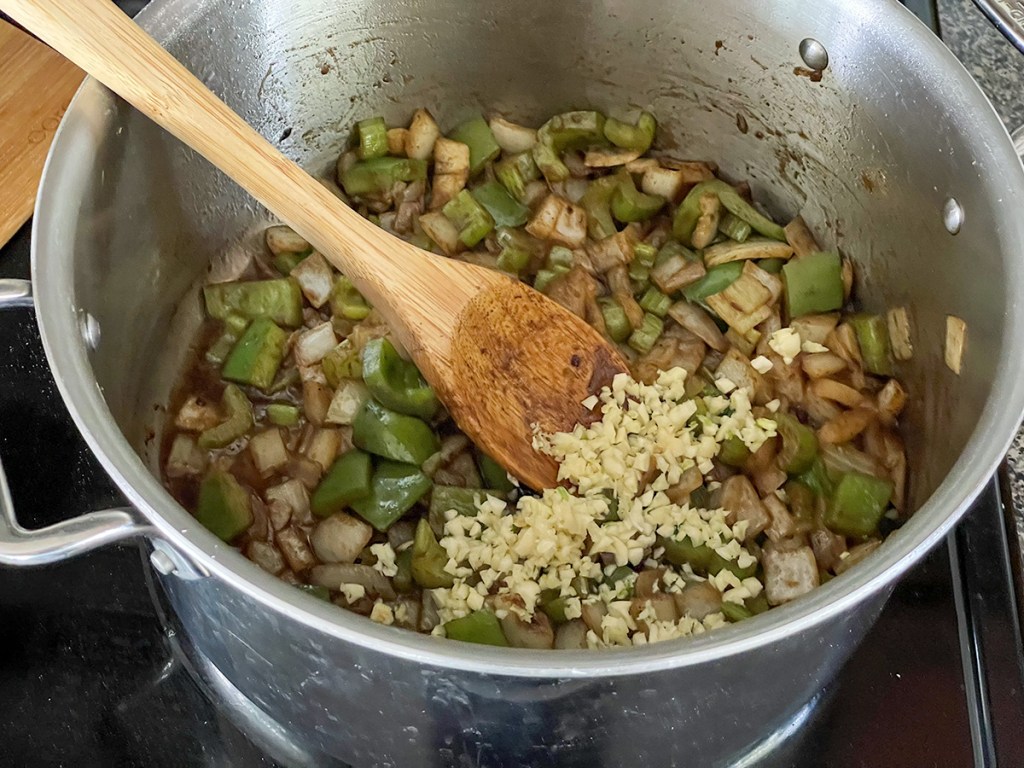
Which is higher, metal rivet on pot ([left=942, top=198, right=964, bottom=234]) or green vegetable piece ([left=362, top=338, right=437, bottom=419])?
metal rivet on pot ([left=942, top=198, right=964, bottom=234])

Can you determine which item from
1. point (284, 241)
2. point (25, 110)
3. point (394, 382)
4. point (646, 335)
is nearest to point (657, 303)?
point (646, 335)

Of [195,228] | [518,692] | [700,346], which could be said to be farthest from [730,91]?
[518,692]

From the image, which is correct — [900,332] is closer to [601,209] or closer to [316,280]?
[601,209]

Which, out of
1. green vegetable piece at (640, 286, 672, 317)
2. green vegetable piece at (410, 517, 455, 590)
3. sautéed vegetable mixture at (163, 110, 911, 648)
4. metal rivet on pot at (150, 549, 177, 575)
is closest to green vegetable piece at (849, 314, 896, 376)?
sautéed vegetable mixture at (163, 110, 911, 648)

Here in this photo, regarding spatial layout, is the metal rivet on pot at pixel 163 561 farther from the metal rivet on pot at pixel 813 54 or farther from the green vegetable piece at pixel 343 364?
the metal rivet on pot at pixel 813 54

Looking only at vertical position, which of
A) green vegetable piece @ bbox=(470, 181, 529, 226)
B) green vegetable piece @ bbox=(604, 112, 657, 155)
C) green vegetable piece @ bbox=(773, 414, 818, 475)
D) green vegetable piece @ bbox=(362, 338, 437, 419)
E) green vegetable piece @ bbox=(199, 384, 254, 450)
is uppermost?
green vegetable piece @ bbox=(604, 112, 657, 155)

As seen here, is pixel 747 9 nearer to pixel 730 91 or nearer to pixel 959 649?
pixel 730 91

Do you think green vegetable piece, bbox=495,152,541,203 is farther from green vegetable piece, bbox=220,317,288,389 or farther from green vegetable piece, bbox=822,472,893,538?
green vegetable piece, bbox=822,472,893,538
